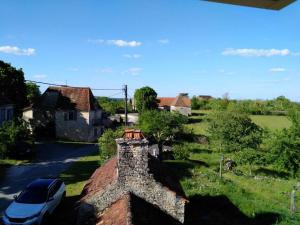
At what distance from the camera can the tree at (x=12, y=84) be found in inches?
1773

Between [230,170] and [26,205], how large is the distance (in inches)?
870

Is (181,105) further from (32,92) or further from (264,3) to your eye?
(264,3)

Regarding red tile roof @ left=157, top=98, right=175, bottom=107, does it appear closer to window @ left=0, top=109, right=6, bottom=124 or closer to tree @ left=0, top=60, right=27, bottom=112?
tree @ left=0, top=60, right=27, bottom=112

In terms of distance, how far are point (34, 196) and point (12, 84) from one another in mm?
31072

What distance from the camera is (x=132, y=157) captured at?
44.2ft

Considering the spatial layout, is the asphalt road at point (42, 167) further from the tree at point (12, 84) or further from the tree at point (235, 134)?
the tree at point (235, 134)

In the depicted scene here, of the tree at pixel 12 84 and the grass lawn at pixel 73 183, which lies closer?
the grass lawn at pixel 73 183

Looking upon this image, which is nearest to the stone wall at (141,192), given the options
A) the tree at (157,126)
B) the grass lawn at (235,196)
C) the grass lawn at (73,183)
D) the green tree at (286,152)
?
the grass lawn at (73,183)

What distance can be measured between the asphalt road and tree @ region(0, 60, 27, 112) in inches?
298

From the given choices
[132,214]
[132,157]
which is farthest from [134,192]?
[132,214]

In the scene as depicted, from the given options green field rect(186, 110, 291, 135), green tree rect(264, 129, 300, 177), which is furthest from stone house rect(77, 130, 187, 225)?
green field rect(186, 110, 291, 135)

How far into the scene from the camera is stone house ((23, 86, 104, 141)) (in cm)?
5034

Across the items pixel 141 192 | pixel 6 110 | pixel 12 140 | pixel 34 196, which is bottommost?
pixel 34 196

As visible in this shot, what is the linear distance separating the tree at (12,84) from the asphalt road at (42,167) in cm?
758
